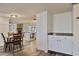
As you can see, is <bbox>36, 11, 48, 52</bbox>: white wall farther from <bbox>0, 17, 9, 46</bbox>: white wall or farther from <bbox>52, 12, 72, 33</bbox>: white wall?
<bbox>0, 17, 9, 46</bbox>: white wall

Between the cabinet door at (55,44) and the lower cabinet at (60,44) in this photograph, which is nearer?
the lower cabinet at (60,44)

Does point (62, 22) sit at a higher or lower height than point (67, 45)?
higher

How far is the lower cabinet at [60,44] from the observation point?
3912mm

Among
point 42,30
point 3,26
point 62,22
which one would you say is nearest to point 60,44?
point 42,30

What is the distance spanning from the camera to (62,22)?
5.14m

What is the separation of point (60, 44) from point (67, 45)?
35 cm

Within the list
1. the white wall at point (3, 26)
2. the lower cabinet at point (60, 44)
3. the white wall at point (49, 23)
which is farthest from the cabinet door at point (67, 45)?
the white wall at point (3, 26)

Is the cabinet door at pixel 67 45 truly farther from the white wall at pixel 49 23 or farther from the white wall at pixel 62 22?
the white wall at pixel 49 23

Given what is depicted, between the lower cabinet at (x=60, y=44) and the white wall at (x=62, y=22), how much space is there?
0.90 metres

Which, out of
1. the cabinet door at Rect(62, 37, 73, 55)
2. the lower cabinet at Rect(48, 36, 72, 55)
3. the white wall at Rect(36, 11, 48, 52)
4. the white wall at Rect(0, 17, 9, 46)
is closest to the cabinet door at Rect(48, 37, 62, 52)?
the lower cabinet at Rect(48, 36, 72, 55)

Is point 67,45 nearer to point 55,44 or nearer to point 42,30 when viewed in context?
point 55,44

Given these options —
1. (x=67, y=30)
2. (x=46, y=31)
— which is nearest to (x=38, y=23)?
(x=46, y=31)

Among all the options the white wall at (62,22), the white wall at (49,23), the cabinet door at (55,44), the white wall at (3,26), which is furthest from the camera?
the white wall at (3,26)

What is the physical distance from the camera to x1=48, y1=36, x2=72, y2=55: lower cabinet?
12.8ft
